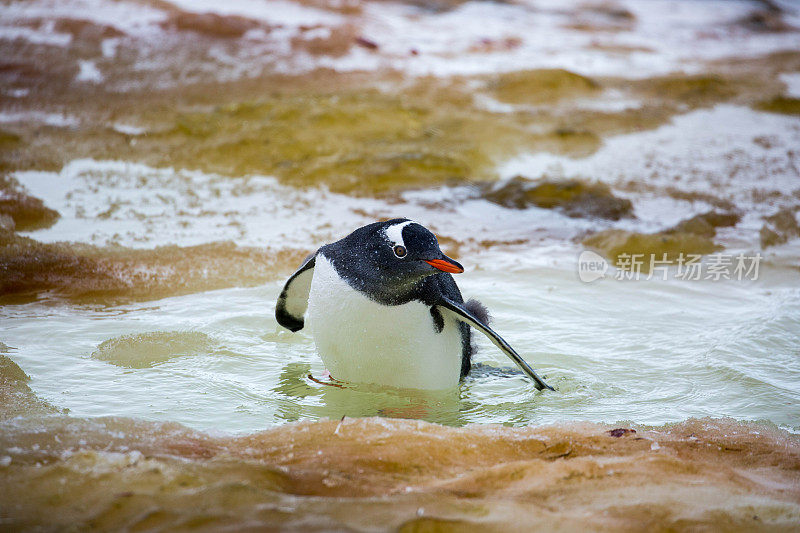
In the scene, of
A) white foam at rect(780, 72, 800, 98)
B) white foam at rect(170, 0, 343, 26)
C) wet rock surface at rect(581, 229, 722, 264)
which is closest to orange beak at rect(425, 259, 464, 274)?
wet rock surface at rect(581, 229, 722, 264)

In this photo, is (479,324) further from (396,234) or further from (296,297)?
(296,297)

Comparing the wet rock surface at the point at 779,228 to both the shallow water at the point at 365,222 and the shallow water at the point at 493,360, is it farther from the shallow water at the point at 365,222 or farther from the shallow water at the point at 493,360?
the shallow water at the point at 493,360

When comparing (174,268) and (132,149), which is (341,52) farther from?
(174,268)

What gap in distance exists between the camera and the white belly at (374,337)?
10.4ft

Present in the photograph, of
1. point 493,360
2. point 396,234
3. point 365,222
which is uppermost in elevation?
point 396,234

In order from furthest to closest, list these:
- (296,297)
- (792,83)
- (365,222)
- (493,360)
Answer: (792,83)
(365,222)
(493,360)
(296,297)

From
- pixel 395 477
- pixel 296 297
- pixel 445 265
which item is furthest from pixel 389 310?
pixel 395 477

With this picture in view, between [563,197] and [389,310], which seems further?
[563,197]

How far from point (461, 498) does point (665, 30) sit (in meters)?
14.8

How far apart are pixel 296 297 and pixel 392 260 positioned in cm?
90

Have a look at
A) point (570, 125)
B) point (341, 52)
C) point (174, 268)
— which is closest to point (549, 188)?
point (570, 125)

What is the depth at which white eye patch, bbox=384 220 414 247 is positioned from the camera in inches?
120

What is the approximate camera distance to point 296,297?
12.5 feet

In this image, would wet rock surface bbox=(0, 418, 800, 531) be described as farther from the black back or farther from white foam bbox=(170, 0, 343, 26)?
white foam bbox=(170, 0, 343, 26)
